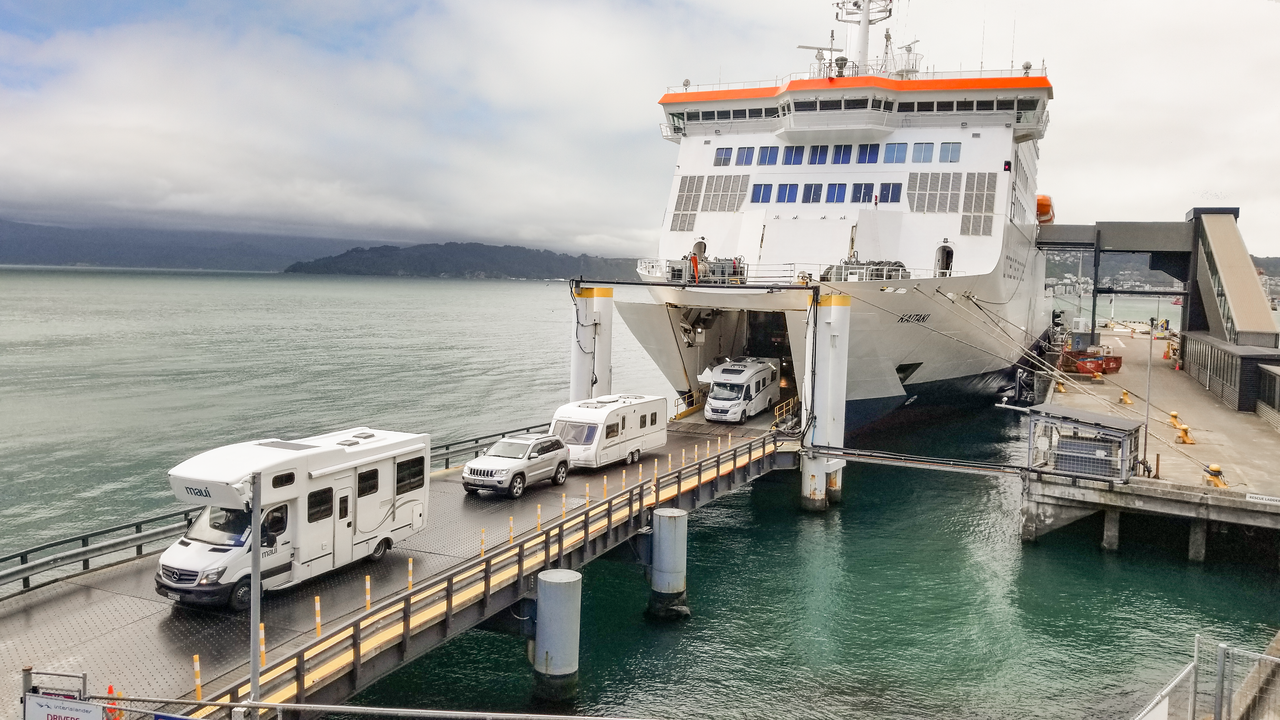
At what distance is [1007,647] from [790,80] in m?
25.0

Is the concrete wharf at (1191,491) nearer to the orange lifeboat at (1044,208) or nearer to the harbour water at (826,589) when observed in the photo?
the harbour water at (826,589)

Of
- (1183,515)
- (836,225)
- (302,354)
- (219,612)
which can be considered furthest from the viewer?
(302,354)

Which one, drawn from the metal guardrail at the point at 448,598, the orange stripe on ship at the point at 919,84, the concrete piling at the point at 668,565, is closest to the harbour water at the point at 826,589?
the concrete piling at the point at 668,565

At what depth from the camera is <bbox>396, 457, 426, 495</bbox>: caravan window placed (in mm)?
15281

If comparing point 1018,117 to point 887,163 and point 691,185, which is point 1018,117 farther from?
point 691,185

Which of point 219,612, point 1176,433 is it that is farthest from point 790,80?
point 219,612

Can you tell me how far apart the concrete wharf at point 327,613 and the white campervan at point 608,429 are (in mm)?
2951

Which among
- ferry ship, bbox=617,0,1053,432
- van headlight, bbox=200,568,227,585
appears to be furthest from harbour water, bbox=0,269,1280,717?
ferry ship, bbox=617,0,1053,432

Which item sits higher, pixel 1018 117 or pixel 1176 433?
pixel 1018 117

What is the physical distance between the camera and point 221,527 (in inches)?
521

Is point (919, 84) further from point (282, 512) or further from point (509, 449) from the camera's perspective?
point (282, 512)

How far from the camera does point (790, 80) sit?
3603 centimetres

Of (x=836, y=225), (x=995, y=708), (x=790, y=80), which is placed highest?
(x=790, y=80)

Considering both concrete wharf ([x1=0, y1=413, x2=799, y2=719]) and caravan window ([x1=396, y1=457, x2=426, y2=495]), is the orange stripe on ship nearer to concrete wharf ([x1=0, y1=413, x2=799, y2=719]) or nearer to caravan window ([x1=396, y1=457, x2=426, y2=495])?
concrete wharf ([x1=0, y1=413, x2=799, y2=719])
